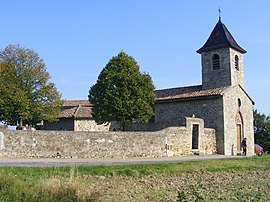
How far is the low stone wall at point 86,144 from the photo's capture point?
21.1 meters

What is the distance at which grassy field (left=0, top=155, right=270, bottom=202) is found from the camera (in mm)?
10656

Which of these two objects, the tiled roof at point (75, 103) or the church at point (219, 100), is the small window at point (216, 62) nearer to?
the church at point (219, 100)

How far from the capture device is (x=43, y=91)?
118ft

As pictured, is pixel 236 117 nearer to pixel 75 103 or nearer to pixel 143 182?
pixel 143 182

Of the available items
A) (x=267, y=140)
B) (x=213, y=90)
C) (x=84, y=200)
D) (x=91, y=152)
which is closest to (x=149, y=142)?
(x=91, y=152)

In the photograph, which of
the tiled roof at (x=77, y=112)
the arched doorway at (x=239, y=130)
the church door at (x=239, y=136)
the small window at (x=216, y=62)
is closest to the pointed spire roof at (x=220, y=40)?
the small window at (x=216, y=62)

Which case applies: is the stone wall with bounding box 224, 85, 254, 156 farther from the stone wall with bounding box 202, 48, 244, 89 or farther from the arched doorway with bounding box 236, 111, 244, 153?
the stone wall with bounding box 202, 48, 244, 89

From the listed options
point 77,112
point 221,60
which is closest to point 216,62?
point 221,60

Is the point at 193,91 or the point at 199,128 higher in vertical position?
the point at 193,91

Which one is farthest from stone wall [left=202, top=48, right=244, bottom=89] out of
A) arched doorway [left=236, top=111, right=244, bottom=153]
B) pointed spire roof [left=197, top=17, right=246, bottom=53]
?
arched doorway [left=236, top=111, right=244, bottom=153]

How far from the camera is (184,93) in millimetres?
35562

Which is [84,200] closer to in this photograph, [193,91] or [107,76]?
[107,76]

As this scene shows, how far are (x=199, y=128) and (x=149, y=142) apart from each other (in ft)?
22.0

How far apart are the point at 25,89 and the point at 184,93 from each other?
48.9 ft
